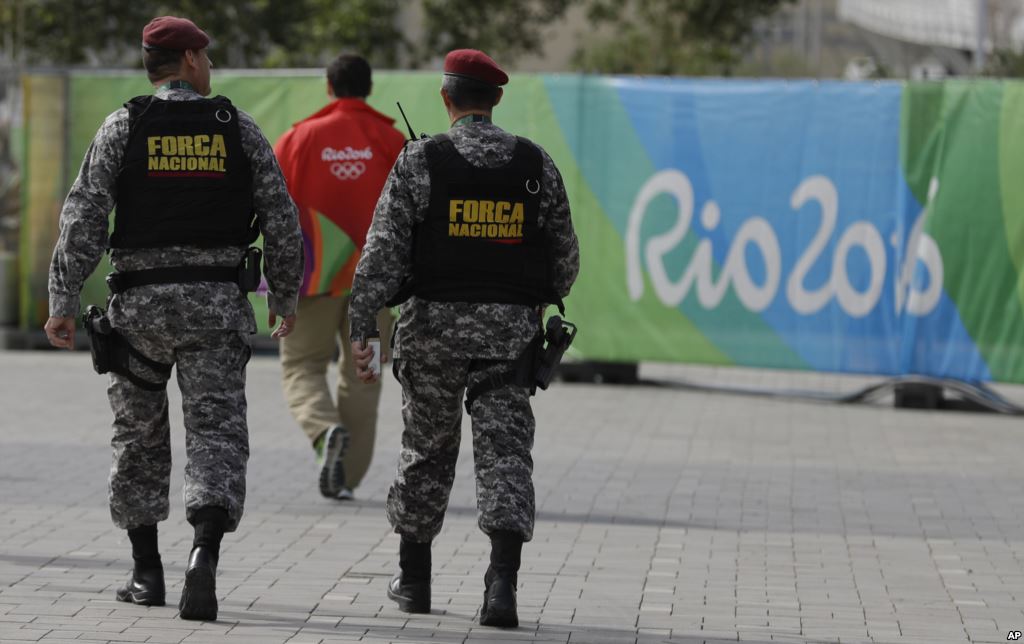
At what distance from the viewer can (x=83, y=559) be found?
6.71m

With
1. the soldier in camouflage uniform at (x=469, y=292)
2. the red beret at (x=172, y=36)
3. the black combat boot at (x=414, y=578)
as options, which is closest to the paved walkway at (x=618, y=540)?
the black combat boot at (x=414, y=578)

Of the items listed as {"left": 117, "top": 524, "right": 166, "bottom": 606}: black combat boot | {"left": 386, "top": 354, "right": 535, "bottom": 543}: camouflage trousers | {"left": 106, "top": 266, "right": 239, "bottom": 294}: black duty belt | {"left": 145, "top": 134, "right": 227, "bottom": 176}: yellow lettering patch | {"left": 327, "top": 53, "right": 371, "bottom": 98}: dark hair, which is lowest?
{"left": 117, "top": 524, "right": 166, "bottom": 606}: black combat boot

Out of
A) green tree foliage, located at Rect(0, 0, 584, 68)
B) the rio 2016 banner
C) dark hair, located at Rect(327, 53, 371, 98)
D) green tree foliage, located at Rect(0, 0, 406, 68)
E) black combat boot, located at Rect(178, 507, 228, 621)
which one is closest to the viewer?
black combat boot, located at Rect(178, 507, 228, 621)

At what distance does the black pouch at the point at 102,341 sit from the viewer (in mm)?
5727

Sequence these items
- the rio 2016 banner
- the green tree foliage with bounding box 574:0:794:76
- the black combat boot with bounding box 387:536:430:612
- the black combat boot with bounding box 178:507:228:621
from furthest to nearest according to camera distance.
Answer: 1. the green tree foliage with bounding box 574:0:794:76
2. the rio 2016 banner
3. the black combat boot with bounding box 387:536:430:612
4. the black combat boot with bounding box 178:507:228:621

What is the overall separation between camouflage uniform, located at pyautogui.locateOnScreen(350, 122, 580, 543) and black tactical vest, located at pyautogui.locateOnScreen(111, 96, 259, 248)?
476mm

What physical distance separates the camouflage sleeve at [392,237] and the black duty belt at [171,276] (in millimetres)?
398

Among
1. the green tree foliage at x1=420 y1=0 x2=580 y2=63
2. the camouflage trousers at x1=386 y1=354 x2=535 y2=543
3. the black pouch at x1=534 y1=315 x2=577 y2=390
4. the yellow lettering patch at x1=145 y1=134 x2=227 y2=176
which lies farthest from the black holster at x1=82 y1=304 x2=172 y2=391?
the green tree foliage at x1=420 y1=0 x2=580 y2=63

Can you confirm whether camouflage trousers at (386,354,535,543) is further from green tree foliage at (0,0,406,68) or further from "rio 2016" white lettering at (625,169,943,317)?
green tree foliage at (0,0,406,68)

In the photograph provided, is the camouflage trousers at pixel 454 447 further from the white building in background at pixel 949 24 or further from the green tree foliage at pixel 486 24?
the white building in background at pixel 949 24

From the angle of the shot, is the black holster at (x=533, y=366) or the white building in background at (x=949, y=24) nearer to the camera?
the black holster at (x=533, y=366)

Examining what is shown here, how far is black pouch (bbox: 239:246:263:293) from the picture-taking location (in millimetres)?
5762

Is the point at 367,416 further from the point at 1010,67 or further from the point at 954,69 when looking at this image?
the point at 954,69

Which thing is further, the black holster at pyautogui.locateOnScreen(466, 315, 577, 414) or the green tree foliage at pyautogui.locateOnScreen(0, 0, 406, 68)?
the green tree foliage at pyautogui.locateOnScreen(0, 0, 406, 68)
